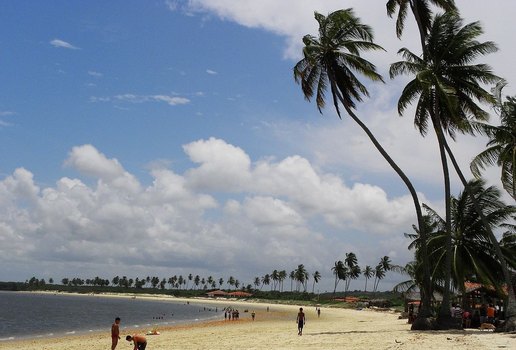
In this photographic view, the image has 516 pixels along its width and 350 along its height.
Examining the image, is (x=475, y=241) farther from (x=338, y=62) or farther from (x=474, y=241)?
(x=338, y=62)

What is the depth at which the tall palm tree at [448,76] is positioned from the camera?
23781 millimetres

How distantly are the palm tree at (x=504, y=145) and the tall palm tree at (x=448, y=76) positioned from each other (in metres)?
0.94

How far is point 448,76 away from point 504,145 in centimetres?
420

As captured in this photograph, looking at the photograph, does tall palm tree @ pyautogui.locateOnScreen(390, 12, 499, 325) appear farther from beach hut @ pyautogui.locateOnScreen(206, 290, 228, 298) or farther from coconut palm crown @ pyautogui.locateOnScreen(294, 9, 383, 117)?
beach hut @ pyautogui.locateOnScreen(206, 290, 228, 298)

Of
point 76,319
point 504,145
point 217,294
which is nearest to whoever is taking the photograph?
point 504,145

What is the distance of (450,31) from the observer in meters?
24.5

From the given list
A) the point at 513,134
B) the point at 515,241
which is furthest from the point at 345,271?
the point at 513,134

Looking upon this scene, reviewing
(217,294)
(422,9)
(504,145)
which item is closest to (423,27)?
(422,9)

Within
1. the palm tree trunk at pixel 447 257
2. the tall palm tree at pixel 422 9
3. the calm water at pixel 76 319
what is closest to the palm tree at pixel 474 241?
the palm tree trunk at pixel 447 257

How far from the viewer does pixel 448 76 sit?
80.7 ft

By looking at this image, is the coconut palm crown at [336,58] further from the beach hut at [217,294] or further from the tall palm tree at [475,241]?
the beach hut at [217,294]

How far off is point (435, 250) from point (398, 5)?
13.6 meters

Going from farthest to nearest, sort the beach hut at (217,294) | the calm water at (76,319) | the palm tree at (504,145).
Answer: the beach hut at (217,294)
the calm water at (76,319)
the palm tree at (504,145)

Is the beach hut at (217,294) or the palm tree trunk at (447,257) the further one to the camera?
the beach hut at (217,294)
